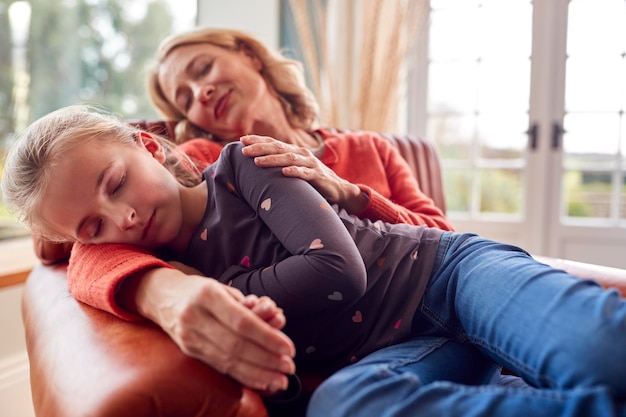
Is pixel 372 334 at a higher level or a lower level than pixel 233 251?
lower

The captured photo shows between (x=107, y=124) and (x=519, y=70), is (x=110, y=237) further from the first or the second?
(x=519, y=70)

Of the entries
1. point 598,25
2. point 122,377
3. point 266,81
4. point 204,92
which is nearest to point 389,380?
point 122,377

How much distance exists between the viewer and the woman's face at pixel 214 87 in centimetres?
159

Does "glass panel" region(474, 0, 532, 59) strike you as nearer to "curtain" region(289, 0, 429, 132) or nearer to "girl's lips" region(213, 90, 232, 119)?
"curtain" region(289, 0, 429, 132)

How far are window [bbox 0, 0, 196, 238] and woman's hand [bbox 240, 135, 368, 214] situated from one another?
3.71 feet

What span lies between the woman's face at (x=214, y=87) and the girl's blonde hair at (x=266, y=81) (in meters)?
0.04

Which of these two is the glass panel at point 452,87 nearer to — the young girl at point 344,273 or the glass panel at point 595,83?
the glass panel at point 595,83

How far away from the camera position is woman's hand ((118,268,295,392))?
78 centimetres

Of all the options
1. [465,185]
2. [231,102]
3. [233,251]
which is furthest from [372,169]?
[465,185]

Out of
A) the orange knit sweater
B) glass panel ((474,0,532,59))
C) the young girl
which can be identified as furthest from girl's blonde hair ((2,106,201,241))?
glass panel ((474,0,532,59))

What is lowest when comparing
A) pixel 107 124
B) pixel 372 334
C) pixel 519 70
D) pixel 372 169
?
pixel 372 334

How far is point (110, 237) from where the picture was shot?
1053 mm

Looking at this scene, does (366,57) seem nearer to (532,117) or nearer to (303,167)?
(532,117)

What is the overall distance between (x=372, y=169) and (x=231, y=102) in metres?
0.43
